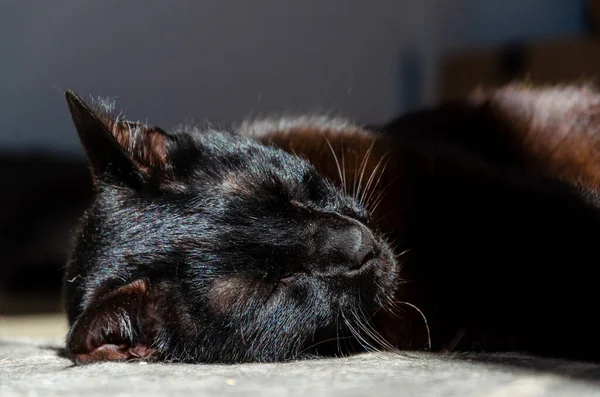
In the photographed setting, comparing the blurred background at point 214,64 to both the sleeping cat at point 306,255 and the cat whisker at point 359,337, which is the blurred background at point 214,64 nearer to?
the sleeping cat at point 306,255

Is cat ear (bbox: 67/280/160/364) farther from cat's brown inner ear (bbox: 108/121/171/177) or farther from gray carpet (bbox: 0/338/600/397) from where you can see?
cat's brown inner ear (bbox: 108/121/171/177)

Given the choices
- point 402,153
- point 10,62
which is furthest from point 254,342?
point 10,62

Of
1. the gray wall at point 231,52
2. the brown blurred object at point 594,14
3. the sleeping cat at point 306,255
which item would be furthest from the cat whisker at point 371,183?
the brown blurred object at point 594,14

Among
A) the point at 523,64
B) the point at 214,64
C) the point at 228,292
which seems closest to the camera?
the point at 228,292

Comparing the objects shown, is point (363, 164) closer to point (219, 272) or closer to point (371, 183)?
point (371, 183)

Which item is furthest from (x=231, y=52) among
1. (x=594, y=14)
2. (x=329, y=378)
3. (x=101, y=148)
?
(x=329, y=378)

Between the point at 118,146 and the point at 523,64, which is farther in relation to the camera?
the point at 523,64

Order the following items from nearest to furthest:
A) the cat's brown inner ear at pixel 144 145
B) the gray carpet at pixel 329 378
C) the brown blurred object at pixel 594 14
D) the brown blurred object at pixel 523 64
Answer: the gray carpet at pixel 329 378 → the cat's brown inner ear at pixel 144 145 → the brown blurred object at pixel 523 64 → the brown blurred object at pixel 594 14
